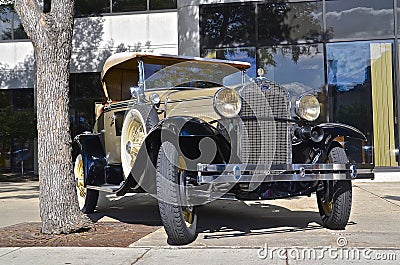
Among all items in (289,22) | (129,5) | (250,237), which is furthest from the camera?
(129,5)

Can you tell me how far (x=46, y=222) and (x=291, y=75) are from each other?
893cm

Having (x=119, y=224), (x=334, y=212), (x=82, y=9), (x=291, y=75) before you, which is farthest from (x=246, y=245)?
(x=82, y=9)

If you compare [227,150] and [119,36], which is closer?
[227,150]

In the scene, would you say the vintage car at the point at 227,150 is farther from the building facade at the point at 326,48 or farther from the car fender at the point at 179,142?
the building facade at the point at 326,48

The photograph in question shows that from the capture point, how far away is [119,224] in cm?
673

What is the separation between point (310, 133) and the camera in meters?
5.77

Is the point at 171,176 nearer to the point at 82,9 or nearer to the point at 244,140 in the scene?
the point at 244,140

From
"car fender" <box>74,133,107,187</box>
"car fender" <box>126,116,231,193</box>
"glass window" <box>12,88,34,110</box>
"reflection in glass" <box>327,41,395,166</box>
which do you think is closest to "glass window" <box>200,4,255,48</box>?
"reflection in glass" <box>327,41,395,166</box>

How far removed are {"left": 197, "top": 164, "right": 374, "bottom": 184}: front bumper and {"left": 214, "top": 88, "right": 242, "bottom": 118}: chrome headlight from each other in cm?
59

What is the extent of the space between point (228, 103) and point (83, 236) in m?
2.24

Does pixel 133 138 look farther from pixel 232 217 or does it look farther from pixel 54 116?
pixel 232 217

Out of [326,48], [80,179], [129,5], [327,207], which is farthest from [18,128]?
[327,207]

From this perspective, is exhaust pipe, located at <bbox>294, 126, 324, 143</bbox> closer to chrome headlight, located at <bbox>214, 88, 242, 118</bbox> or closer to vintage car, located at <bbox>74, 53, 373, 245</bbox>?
vintage car, located at <bbox>74, 53, 373, 245</bbox>

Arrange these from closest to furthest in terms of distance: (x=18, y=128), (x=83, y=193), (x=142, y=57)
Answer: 1. (x=142, y=57)
2. (x=83, y=193)
3. (x=18, y=128)
